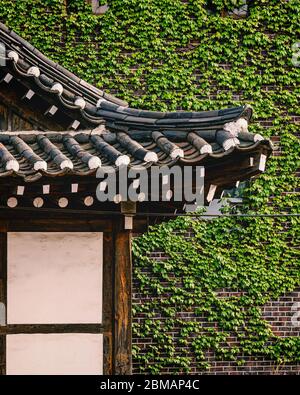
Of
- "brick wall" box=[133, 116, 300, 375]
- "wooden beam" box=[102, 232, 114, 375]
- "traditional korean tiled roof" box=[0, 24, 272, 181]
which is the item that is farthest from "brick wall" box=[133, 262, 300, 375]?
"traditional korean tiled roof" box=[0, 24, 272, 181]

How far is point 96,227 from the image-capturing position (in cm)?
518

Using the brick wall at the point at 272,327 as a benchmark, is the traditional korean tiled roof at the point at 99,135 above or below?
above

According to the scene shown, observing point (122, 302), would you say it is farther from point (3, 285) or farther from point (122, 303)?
point (3, 285)

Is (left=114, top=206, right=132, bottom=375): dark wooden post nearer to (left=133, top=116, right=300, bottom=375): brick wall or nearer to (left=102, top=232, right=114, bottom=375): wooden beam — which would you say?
(left=102, top=232, right=114, bottom=375): wooden beam

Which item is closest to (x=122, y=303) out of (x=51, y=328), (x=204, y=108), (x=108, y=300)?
(x=108, y=300)

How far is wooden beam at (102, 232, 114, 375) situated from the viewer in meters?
5.10

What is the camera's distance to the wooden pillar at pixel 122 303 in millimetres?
5068

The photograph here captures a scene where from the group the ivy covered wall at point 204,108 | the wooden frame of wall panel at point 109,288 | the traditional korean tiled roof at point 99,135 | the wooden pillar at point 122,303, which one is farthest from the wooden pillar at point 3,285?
the ivy covered wall at point 204,108

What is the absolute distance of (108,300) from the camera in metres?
5.16

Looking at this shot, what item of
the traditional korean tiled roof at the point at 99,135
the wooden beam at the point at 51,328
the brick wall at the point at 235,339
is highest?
the traditional korean tiled roof at the point at 99,135

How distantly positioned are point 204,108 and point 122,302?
564cm

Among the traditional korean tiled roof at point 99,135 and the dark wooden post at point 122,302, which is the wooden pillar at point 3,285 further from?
the dark wooden post at point 122,302

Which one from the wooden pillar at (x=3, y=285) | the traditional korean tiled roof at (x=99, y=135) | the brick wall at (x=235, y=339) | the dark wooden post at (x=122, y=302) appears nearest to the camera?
the traditional korean tiled roof at (x=99, y=135)
